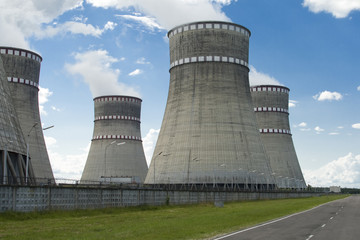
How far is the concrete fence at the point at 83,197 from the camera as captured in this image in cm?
2031

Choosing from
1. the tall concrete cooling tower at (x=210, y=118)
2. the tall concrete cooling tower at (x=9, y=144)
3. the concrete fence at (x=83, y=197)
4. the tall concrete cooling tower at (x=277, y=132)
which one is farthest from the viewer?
the tall concrete cooling tower at (x=277, y=132)

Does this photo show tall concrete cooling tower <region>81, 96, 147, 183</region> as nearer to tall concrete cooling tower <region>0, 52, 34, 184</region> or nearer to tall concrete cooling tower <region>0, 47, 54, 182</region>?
tall concrete cooling tower <region>0, 47, 54, 182</region>

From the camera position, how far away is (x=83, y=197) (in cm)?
2467

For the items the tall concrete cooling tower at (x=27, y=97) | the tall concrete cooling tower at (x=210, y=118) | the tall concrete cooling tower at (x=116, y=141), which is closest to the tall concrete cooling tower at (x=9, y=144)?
the tall concrete cooling tower at (x=27, y=97)

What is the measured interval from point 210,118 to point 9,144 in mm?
22113

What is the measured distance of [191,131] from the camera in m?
45.0

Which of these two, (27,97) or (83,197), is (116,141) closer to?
(27,97)

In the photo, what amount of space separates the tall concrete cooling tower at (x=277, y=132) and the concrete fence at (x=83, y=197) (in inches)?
1281

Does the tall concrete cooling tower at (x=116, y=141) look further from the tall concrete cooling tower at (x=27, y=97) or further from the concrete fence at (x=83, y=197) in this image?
the concrete fence at (x=83, y=197)

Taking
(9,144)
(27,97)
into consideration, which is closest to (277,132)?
(27,97)

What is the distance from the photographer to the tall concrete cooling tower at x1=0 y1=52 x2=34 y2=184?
26.2m

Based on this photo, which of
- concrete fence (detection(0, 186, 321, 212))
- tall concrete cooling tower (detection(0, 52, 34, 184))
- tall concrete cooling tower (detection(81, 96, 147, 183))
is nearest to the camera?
concrete fence (detection(0, 186, 321, 212))

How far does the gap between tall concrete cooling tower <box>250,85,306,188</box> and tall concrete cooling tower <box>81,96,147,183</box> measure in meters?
19.5

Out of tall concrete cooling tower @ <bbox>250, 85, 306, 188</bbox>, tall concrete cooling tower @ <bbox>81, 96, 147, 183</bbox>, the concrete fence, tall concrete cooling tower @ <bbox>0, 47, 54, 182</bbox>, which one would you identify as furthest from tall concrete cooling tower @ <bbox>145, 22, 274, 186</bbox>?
tall concrete cooling tower @ <bbox>250, 85, 306, 188</bbox>
